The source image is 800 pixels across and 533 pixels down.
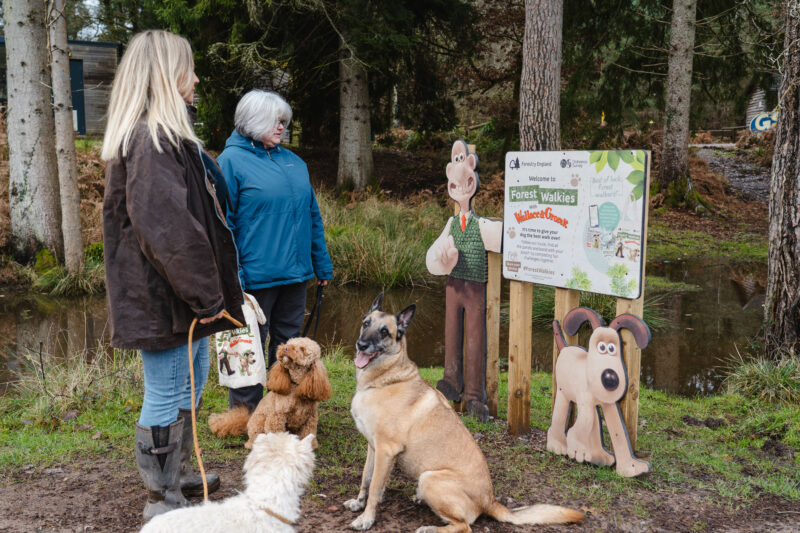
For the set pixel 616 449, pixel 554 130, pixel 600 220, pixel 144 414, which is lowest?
pixel 616 449

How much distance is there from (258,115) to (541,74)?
5.86 m

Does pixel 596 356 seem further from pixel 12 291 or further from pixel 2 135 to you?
pixel 2 135

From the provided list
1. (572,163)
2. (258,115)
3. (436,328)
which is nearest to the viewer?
(258,115)

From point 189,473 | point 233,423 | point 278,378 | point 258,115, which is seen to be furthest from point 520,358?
point 258,115

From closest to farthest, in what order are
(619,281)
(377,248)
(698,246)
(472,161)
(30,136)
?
(619,281) → (472,161) → (30,136) → (377,248) → (698,246)

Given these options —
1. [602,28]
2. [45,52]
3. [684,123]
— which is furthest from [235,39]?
[684,123]

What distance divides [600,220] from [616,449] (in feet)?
4.82

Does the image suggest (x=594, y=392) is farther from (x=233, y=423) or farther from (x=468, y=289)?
(x=233, y=423)

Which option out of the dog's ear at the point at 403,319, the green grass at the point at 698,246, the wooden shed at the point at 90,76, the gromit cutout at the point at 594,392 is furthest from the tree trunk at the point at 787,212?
the wooden shed at the point at 90,76

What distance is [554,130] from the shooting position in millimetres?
9039

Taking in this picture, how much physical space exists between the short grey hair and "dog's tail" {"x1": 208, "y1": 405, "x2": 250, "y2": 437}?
1.92m

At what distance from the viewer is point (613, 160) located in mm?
3949

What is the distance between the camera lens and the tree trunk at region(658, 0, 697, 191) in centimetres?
1536

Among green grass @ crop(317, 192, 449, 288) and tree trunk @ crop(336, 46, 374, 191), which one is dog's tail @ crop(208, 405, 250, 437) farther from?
tree trunk @ crop(336, 46, 374, 191)
